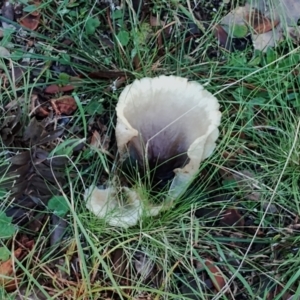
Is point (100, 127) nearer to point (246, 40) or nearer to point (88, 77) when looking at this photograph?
point (88, 77)

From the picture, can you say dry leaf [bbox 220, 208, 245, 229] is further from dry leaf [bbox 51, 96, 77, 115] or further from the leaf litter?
dry leaf [bbox 51, 96, 77, 115]

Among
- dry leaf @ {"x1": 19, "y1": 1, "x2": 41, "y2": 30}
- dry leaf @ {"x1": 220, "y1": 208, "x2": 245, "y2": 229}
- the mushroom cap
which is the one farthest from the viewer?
dry leaf @ {"x1": 19, "y1": 1, "x2": 41, "y2": 30}

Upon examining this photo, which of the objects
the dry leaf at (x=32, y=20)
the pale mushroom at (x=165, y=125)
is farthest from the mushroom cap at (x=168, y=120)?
the dry leaf at (x=32, y=20)

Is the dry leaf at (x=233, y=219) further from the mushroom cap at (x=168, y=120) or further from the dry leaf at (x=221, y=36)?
the dry leaf at (x=221, y=36)

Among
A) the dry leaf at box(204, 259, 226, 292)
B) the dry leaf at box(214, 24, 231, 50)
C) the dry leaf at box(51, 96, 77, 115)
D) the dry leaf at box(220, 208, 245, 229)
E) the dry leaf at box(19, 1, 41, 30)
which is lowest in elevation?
the dry leaf at box(204, 259, 226, 292)

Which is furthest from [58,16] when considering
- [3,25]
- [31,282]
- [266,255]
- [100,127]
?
[266,255]

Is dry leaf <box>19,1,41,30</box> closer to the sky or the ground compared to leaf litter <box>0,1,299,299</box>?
closer to the sky

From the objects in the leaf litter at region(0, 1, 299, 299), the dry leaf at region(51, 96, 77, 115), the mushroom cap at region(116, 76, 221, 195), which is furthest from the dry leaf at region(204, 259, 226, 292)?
the dry leaf at region(51, 96, 77, 115)

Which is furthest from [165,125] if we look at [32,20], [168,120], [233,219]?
[32,20]

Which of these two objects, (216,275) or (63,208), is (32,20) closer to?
(63,208)
